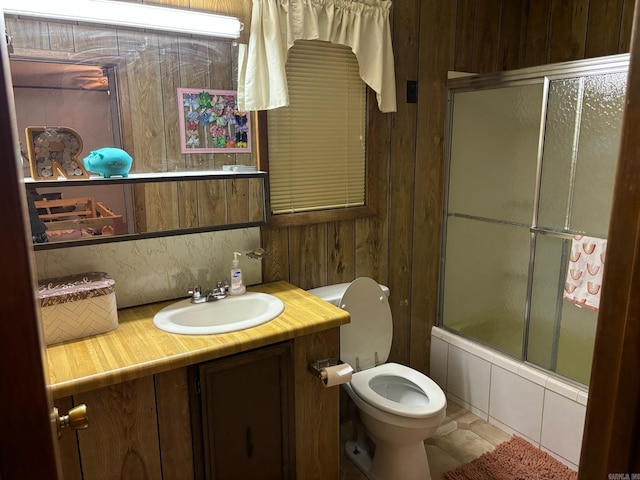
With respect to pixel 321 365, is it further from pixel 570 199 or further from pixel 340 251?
pixel 570 199

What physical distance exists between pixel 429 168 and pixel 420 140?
0.17 metres

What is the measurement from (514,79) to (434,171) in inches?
23.8

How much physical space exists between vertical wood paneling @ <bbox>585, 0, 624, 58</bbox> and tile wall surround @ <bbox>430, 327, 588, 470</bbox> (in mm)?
1700

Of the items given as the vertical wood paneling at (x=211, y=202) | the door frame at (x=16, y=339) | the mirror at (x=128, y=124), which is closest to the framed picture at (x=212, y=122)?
the mirror at (x=128, y=124)

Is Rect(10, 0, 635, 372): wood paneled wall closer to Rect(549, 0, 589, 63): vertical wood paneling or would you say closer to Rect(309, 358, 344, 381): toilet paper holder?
Rect(549, 0, 589, 63): vertical wood paneling

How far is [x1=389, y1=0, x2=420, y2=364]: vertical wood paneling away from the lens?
2.35m

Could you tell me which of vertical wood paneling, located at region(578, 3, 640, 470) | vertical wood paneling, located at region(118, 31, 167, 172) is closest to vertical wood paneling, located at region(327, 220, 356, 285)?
vertical wood paneling, located at region(118, 31, 167, 172)

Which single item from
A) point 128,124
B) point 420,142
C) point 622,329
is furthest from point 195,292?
point 622,329

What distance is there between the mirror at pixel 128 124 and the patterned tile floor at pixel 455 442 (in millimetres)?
1249

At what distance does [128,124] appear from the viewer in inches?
67.6

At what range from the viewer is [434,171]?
2.62m

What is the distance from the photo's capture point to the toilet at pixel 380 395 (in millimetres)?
1920

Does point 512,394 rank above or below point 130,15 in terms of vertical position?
below

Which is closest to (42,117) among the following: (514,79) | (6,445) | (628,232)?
(6,445)
